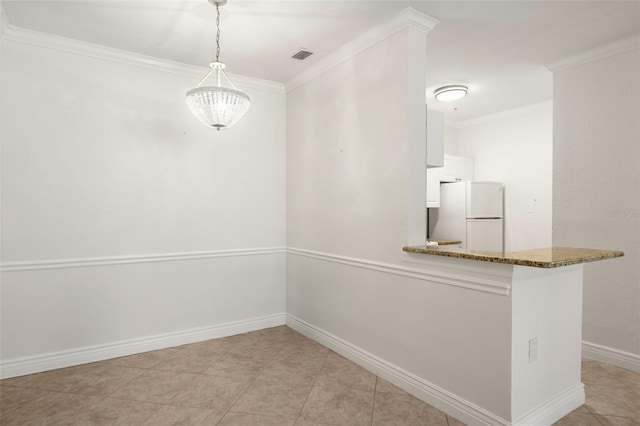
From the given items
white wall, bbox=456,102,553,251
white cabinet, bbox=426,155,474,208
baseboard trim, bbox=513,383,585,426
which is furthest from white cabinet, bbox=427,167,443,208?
baseboard trim, bbox=513,383,585,426

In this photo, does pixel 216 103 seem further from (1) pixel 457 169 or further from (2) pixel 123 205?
(1) pixel 457 169

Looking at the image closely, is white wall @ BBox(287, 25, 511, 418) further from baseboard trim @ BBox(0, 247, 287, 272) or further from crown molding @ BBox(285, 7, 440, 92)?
baseboard trim @ BBox(0, 247, 287, 272)

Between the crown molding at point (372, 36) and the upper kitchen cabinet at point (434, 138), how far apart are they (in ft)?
1.99

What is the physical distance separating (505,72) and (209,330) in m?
3.91

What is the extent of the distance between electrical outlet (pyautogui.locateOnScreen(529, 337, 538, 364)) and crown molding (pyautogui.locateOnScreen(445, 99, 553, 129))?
367cm

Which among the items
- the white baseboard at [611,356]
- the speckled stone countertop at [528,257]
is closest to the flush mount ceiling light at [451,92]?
the speckled stone countertop at [528,257]

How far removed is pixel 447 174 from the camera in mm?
5277

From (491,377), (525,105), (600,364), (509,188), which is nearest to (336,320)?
(491,377)

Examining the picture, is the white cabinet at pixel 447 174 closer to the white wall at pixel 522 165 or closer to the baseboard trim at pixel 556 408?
the white wall at pixel 522 165

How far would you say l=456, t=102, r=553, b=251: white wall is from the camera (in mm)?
4738

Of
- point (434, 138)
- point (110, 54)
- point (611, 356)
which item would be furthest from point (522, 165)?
point (110, 54)

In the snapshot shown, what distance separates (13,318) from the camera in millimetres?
2812

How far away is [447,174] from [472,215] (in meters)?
0.76

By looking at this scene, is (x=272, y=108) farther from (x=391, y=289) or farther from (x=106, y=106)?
(x=391, y=289)
